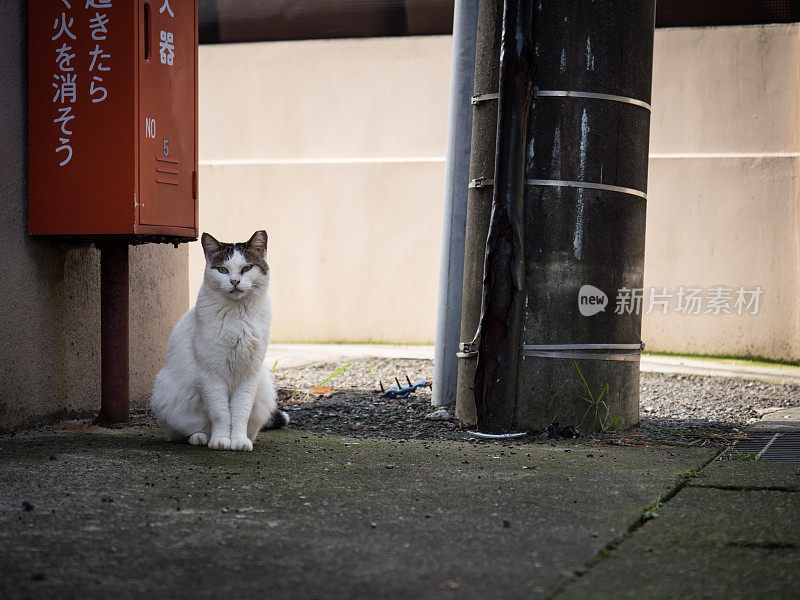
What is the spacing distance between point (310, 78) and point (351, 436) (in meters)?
5.73

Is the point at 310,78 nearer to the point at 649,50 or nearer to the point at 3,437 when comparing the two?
the point at 649,50

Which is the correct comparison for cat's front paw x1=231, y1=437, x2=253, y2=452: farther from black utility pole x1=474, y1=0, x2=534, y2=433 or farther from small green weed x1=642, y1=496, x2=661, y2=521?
small green weed x1=642, y1=496, x2=661, y2=521

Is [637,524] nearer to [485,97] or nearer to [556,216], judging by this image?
[556,216]

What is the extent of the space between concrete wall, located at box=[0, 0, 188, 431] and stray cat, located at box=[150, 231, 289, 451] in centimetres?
73

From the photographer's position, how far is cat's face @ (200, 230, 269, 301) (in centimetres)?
390

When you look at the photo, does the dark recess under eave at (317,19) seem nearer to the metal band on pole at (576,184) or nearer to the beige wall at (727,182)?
the beige wall at (727,182)

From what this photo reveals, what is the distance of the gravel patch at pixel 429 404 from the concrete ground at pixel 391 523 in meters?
0.68

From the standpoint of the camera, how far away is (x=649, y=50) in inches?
179

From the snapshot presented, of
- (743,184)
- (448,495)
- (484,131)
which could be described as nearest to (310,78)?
(743,184)

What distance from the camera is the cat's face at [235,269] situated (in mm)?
3898

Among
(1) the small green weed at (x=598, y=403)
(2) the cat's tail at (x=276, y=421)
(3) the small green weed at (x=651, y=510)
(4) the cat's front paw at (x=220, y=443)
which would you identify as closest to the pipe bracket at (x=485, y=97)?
(1) the small green weed at (x=598, y=403)

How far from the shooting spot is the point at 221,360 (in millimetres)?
3877

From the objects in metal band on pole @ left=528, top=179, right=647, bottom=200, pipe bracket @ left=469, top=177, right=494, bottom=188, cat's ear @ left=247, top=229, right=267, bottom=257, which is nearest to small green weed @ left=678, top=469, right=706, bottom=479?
metal band on pole @ left=528, top=179, right=647, bottom=200

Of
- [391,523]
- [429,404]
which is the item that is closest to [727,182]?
[429,404]
